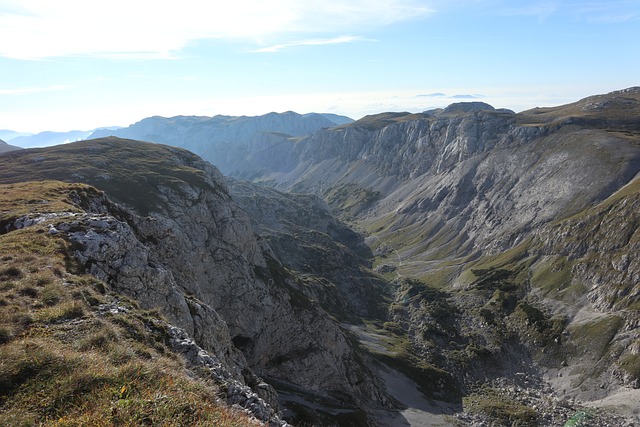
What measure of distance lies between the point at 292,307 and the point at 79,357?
76.8 metres

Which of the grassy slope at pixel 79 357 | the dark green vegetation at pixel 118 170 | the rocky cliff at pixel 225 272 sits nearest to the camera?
the grassy slope at pixel 79 357

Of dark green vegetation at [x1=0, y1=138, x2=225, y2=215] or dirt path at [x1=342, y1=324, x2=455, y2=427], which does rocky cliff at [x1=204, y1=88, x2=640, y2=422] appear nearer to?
dirt path at [x1=342, y1=324, x2=455, y2=427]

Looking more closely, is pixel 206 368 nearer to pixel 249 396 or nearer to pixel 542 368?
pixel 249 396

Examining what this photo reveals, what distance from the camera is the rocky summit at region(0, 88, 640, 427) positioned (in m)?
16.6

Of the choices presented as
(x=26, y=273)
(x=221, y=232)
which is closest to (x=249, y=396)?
(x=26, y=273)

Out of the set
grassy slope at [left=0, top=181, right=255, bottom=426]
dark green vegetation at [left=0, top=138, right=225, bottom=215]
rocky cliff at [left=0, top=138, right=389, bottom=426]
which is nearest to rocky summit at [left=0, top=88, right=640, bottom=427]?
grassy slope at [left=0, top=181, right=255, bottom=426]

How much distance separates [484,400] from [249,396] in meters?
98.5

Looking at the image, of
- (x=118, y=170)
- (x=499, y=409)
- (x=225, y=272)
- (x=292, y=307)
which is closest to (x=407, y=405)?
(x=499, y=409)

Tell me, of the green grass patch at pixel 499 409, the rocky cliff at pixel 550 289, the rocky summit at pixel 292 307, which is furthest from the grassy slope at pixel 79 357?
the rocky cliff at pixel 550 289

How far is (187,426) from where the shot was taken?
37.3 ft

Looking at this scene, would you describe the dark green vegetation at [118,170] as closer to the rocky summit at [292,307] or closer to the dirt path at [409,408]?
the rocky summit at [292,307]

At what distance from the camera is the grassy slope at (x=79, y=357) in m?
11.5

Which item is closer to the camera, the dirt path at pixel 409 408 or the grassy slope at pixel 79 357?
the grassy slope at pixel 79 357

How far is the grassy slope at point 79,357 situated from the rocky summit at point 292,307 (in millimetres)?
91
